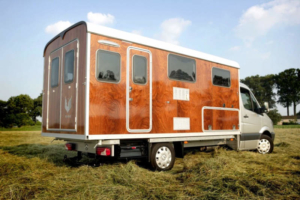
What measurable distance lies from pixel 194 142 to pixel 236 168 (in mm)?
1858

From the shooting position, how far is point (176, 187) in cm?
440

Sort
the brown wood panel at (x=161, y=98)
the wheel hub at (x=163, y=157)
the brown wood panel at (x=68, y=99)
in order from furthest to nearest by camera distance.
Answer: the wheel hub at (x=163, y=157)
the brown wood panel at (x=68, y=99)
the brown wood panel at (x=161, y=98)

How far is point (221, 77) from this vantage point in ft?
25.5

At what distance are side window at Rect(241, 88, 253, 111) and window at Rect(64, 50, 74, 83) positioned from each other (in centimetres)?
554

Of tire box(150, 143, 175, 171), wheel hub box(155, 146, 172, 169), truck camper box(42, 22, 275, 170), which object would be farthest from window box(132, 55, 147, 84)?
wheel hub box(155, 146, 172, 169)

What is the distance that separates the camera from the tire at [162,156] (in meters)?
5.89

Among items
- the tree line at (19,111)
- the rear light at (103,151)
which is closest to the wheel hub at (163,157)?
the rear light at (103,151)

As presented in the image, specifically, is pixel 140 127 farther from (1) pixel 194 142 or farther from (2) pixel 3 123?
(2) pixel 3 123

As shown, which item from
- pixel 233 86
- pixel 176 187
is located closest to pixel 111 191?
pixel 176 187

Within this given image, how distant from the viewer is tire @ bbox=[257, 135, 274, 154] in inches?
344

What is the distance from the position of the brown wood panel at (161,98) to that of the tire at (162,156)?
36 centimetres

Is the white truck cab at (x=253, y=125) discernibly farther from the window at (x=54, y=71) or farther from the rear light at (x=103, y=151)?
the window at (x=54, y=71)

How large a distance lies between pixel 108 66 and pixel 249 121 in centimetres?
531

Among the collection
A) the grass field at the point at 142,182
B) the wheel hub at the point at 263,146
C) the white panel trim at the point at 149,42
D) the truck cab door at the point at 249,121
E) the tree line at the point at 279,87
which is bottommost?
the grass field at the point at 142,182
